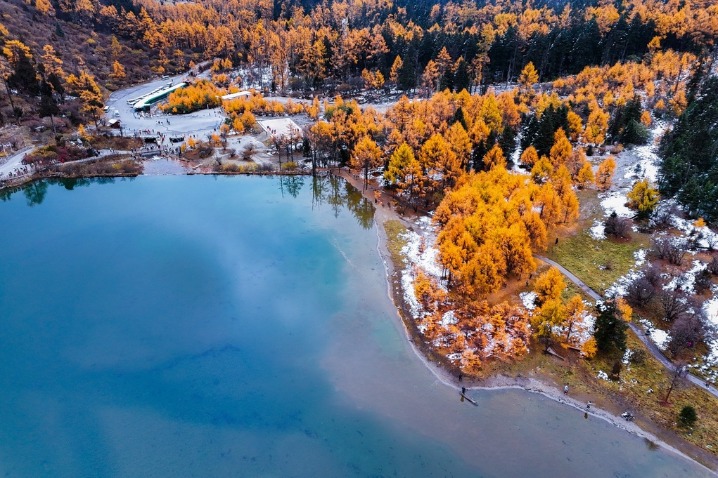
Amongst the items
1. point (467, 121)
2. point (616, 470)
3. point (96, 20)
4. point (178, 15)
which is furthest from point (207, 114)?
point (616, 470)

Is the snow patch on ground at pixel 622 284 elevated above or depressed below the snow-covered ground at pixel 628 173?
below

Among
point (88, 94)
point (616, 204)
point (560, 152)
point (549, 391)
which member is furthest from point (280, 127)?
point (549, 391)

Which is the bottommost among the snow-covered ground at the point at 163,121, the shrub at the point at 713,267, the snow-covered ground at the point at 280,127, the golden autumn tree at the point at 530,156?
the shrub at the point at 713,267

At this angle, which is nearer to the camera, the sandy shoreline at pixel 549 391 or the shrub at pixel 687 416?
the sandy shoreline at pixel 549 391

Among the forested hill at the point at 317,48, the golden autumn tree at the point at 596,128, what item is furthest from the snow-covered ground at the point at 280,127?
the golden autumn tree at the point at 596,128

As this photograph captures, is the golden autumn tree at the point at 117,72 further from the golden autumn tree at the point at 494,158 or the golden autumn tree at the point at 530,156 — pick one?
the golden autumn tree at the point at 530,156

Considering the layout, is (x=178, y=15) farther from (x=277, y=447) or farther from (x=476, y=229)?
(x=277, y=447)
